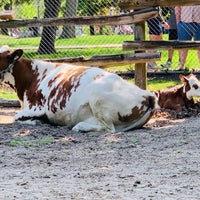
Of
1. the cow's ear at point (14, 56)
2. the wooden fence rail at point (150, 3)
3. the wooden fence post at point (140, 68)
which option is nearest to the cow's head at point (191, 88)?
the wooden fence post at point (140, 68)

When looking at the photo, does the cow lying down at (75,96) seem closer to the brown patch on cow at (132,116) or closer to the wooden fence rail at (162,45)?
the brown patch on cow at (132,116)

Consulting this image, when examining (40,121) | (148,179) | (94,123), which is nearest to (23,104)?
(40,121)

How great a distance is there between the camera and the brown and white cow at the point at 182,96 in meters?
9.66

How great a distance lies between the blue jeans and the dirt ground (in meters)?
4.23

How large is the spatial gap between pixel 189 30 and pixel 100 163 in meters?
7.08

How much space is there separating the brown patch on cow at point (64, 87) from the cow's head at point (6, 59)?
67 cm

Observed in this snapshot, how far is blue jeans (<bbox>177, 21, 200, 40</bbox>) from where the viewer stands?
1252 cm

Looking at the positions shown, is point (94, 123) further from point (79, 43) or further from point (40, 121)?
point (79, 43)

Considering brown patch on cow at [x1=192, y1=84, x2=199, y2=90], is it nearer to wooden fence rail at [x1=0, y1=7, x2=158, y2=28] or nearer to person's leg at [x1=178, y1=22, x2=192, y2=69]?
wooden fence rail at [x1=0, y1=7, x2=158, y2=28]

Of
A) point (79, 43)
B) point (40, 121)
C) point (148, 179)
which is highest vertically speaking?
point (148, 179)

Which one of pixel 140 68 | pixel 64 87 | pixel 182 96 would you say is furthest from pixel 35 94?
pixel 140 68

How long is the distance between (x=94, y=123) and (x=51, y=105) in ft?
2.39

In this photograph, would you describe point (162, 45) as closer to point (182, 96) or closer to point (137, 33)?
point (137, 33)

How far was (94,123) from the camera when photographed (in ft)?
26.3
